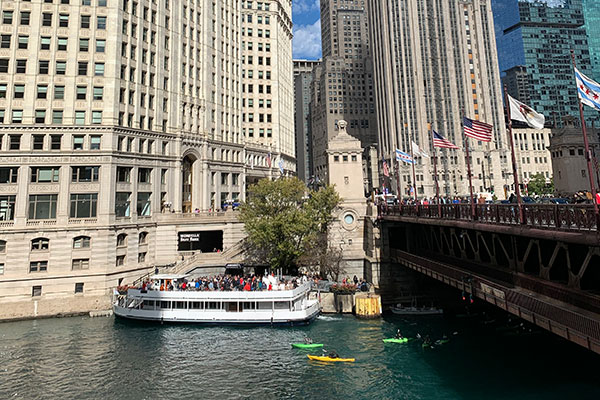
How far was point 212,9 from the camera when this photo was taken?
65125mm

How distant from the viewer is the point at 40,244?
4341 cm

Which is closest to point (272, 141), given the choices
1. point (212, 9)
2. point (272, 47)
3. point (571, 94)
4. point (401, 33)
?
point (272, 47)

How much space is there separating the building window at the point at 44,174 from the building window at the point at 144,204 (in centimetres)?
1040

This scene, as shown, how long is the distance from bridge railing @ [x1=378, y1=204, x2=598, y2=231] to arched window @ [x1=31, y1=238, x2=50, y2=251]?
149ft

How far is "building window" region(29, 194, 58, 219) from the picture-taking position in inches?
1740

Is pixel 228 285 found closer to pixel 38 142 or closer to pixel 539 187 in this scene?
pixel 38 142

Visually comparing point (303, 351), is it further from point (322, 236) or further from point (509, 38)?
point (509, 38)

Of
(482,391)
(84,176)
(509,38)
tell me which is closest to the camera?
(482,391)

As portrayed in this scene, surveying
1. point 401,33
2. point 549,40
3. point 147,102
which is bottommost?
point 147,102

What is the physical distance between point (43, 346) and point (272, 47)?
7263 centimetres

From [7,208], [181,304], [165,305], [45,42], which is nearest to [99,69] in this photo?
[45,42]

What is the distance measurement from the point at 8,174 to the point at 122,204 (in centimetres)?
1347

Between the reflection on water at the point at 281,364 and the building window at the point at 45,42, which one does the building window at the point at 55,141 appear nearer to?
the building window at the point at 45,42

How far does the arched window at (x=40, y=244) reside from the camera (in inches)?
1704
